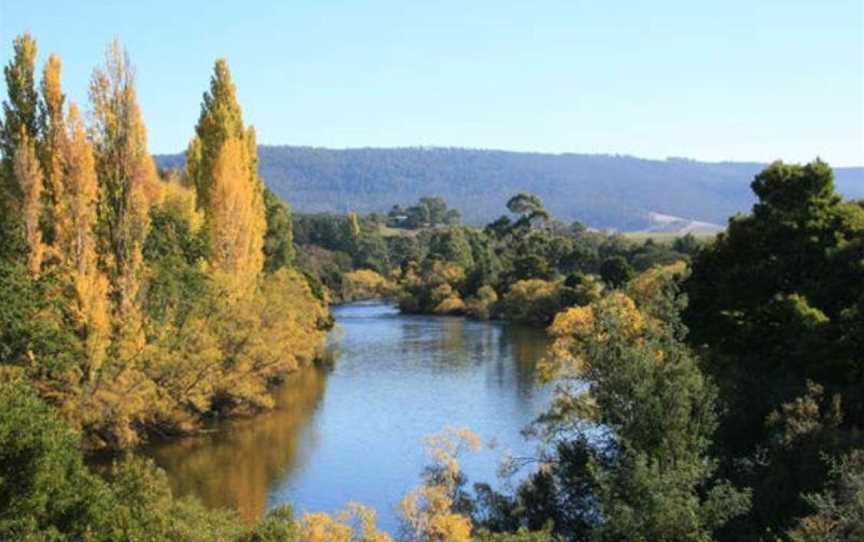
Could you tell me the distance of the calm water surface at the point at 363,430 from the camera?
24.2m

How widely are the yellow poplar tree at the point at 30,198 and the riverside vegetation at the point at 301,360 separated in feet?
0.18

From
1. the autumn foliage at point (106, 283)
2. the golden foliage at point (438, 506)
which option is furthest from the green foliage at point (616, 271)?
the golden foliage at point (438, 506)

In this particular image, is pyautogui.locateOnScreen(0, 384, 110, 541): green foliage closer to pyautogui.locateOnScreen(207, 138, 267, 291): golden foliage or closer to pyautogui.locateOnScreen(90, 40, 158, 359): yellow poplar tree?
pyautogui.locateOnScreen(90, 40, 158, 359): yellow poplar tree

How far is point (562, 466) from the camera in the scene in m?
18.0

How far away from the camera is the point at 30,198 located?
25.7 meters

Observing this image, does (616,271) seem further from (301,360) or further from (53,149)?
(53,149)

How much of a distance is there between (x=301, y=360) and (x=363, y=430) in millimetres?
15271

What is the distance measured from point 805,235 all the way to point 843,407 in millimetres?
5975

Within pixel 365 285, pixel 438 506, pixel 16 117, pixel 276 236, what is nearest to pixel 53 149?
pixel 16 117

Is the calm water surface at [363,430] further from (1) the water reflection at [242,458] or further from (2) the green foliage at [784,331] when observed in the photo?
(2) the green foliage at [784,331]

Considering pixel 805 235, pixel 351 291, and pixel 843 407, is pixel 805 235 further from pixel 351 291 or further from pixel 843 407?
pixel 351 291

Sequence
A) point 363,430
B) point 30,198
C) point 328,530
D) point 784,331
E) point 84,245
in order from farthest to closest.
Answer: point 363,430 < point 84,245 < point 30,198 < point 784,331 < point 328,530

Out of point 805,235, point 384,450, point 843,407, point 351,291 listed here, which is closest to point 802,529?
point 843,407

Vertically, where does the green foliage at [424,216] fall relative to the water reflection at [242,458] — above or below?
below
